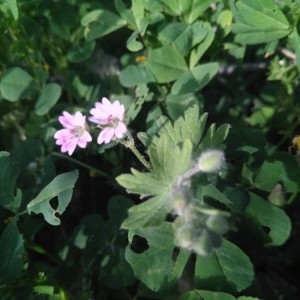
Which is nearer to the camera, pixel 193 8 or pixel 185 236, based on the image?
pixel 185 236

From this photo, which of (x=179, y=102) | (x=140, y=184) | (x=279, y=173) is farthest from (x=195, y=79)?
(x=140, y=184)

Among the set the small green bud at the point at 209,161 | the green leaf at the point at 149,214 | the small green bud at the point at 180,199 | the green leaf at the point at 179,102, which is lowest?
the green leaf at the point at 179,102

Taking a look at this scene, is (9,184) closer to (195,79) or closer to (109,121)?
(109,121)

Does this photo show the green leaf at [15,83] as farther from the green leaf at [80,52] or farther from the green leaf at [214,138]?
the green leaf at [214,138]

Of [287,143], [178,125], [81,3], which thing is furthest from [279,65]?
[81,3]

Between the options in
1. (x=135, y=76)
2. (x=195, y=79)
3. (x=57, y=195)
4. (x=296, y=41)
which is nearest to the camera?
(x=57, y=195)

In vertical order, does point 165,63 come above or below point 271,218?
above

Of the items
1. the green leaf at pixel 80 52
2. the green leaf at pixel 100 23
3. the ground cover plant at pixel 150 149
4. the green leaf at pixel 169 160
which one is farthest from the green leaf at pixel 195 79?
the green leaf at pixel 169 160

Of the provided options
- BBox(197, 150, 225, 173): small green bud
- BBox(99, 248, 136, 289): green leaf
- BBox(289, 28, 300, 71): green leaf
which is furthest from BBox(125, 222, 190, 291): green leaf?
BBox(289, 28, 300, 71): green leaf
